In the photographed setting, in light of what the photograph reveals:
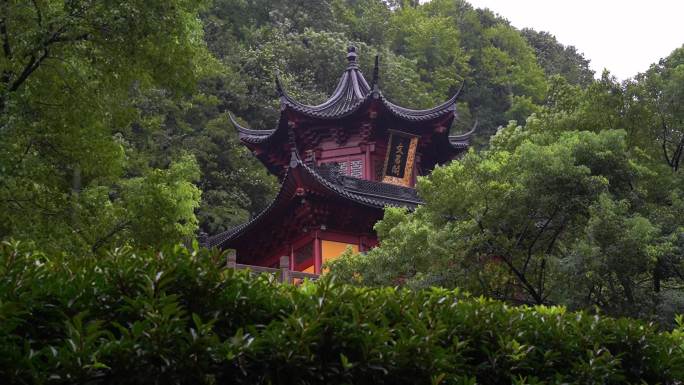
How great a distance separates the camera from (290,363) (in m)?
4.30

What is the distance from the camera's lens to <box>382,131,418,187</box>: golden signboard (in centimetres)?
2311

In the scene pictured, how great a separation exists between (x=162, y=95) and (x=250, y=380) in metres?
29.2

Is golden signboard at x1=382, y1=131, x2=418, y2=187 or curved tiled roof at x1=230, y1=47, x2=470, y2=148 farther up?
curved tiled roof at x1=230, y1=47, x2=470, y2=148

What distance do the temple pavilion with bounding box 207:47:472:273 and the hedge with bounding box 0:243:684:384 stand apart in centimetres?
1360

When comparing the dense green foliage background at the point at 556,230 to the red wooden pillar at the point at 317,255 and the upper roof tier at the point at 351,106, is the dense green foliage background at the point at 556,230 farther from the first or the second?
the upper roof tier at the point at 351,106

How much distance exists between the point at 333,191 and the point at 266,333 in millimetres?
15105

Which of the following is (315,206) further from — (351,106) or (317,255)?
(351,106)

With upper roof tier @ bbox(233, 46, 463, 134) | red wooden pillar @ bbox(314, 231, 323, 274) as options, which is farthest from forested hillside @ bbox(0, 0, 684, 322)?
upper roof tier @ bbox(233, 46, 463, 134)

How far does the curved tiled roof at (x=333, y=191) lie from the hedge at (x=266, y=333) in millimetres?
13590

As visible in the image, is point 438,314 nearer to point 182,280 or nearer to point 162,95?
point 182,280

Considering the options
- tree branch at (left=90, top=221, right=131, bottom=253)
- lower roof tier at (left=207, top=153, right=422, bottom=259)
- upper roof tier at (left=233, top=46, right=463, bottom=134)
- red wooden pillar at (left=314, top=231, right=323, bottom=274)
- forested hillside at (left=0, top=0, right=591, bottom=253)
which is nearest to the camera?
forested hillside at (left=0, top=0, right=591, bottom=253)

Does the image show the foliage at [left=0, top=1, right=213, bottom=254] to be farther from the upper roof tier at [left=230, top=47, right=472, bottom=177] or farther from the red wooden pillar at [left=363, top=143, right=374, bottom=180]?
the red wooden pillar at [left=363, top=143, right=374, bottom=180]

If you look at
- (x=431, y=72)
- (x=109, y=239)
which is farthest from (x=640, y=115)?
(x=431, y=72)

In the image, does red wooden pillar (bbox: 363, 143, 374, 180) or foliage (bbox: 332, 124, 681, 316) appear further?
red wooden pillar (bbox: 363, 143, 374, 180)
